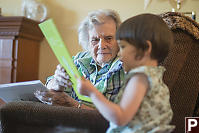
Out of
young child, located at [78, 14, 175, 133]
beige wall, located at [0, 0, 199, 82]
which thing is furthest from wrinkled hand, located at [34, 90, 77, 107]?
beige wall, located at [0, 0, 199, 82]

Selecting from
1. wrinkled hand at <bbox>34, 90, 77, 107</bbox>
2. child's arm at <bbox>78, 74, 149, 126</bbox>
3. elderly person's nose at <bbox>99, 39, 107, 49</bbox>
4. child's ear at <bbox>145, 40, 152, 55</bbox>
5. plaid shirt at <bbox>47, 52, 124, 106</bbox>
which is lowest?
wrinkled hand at <bbox>34, 90, 77, 107</bbox>

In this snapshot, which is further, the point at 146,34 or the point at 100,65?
the point at 100,65

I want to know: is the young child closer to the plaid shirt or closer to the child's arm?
the child's arm

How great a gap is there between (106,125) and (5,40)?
2.07 metres

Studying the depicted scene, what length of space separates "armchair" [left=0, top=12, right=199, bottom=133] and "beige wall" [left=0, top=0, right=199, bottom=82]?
5.26ft

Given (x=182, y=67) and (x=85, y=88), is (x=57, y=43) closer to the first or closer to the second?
(x=85, y=88)

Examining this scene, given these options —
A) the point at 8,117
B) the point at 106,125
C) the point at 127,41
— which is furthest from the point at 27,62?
the point at 127,41

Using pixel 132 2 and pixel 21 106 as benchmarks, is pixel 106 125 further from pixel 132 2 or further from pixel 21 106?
pixel 132 2

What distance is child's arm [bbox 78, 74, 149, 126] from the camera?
27.4 inches

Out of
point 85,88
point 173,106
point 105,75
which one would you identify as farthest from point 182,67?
point 85,88

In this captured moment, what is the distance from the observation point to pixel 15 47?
277cm

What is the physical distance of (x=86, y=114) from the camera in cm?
109

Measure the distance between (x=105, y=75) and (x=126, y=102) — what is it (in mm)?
694

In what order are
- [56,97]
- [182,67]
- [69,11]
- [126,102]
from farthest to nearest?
1. [69,11]
2. [56,97]
3. [182,67]
4. [126,102]
